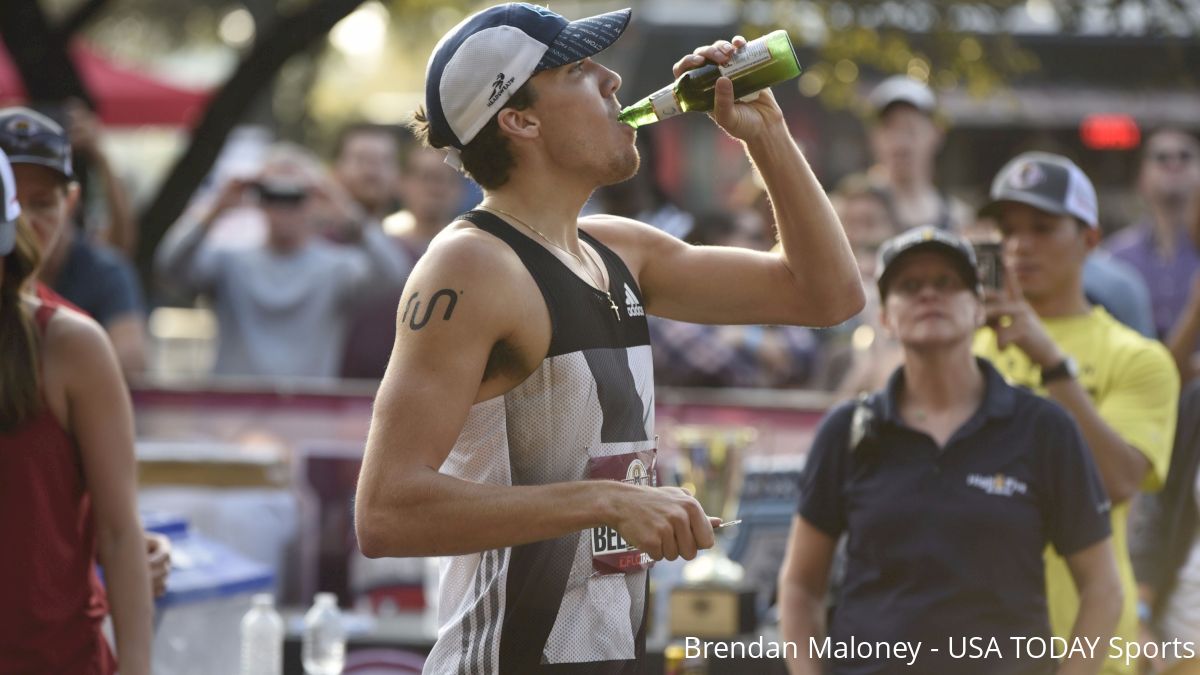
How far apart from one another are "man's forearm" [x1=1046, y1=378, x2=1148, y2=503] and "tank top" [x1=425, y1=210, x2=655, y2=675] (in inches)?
81.9

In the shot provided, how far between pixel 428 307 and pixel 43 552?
1325mm

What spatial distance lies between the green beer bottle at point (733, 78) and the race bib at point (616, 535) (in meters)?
0.69

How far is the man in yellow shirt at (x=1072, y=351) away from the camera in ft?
15.9

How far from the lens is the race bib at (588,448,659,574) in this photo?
3172mm

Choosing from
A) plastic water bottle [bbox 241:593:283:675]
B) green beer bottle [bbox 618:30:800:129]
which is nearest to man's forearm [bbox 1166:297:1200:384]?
plastic water bottle [bbox 241:593:283:675]

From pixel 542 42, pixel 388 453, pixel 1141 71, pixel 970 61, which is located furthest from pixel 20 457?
pixel 1141 71

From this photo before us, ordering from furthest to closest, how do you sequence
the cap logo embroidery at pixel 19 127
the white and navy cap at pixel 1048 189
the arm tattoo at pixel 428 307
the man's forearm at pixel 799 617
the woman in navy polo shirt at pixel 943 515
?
the white and navy cap at pixel 1048 189
the man's forearm at pixel 799 617
the cap logo embroidery at pixel 19 127
the woman in navy polo shirt at pixel 943 515
the arm tattoo at pixel 428 307

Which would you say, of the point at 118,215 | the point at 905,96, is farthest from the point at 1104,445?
the point at 118,215

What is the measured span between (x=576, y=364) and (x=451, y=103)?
584 millimetres

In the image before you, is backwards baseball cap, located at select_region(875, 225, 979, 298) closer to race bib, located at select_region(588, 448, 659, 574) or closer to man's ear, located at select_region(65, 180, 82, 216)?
race bib, located at select_region(588, 448, 659, 574)

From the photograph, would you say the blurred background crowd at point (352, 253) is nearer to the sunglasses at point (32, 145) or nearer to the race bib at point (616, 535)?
the sunglasses at point (32, 145)

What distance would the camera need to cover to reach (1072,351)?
526 centimetres

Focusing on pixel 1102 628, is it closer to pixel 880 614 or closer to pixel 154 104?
pixel 880 614

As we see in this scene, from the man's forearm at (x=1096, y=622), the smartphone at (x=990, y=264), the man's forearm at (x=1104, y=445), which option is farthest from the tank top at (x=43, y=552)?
the man's forearm at (x=1104, y=445)
